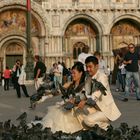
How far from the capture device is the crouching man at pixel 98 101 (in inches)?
246

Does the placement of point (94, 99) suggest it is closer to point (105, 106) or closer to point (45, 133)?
point (105, 106)

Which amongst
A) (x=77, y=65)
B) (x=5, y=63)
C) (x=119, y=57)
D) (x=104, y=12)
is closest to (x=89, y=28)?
(x=104, y=12)

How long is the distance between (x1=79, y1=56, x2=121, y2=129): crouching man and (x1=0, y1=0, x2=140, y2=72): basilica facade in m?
27.8

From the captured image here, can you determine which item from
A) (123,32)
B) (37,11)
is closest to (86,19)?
(123,32)

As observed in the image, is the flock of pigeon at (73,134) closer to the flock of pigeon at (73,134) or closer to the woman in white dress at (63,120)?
the flock of pigeon at (73,134)

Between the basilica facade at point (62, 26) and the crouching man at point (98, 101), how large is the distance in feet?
91.1

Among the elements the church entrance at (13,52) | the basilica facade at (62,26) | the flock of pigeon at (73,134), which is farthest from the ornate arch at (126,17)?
the flock of pigeon at (73,134)

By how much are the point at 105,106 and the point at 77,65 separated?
78cm

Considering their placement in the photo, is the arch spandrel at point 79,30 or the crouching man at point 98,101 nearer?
the crouching man at point 98,101

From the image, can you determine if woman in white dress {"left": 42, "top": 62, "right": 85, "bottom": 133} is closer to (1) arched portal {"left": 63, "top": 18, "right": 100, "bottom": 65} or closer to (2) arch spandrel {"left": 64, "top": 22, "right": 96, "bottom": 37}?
(1) arched portal {"left": 63, "top": 18, "right": 100, "bottom": 65}

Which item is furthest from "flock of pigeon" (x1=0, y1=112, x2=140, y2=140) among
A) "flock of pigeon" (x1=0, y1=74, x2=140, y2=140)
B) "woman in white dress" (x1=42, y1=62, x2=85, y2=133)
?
Result: "woman in white dress" (x1=42, y1=62, x2=85, y2=133)

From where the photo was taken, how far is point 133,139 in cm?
539

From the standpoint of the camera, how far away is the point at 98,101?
250 inches

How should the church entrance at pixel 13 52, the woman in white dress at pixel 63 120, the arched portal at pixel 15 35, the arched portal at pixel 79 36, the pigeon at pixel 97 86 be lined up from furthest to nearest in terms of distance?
the arched portal at pixel 79 36 → the church entrance at pixel 13 52 → the arched portal at pixel 15 35 → the woman in white dress at pixel 63 120 → the pigeon at pixel 97 86
